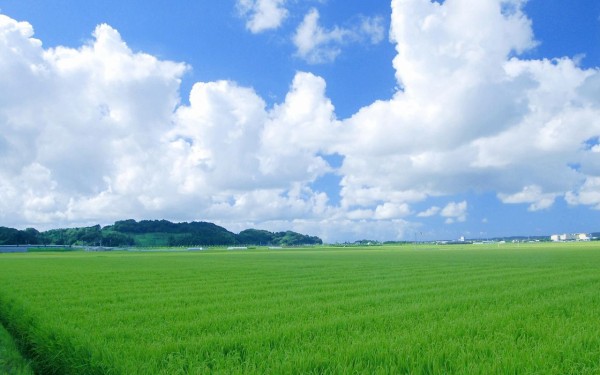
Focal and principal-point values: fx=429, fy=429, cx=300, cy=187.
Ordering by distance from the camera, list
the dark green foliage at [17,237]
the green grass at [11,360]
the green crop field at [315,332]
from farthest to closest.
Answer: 1. the dark green foliage at [17,237]
2. the green grass at [11,360]
3. the green crop field at [315,332]

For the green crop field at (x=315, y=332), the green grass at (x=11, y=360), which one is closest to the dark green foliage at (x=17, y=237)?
the green crop field at (x=315, y=332)

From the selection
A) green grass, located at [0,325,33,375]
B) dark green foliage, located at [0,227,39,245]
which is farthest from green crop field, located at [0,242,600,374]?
dark green foliage, located at [0,227,39,245]

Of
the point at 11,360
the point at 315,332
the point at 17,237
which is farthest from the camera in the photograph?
the point at 17,237

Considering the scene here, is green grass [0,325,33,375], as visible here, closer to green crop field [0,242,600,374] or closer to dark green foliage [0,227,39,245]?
green crop field [0,242,600,374]

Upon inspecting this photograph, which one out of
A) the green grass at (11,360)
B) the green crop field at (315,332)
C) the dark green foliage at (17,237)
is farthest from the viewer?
the dark green foliage at (17,237)

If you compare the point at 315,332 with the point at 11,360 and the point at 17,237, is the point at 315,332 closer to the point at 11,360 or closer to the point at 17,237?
the point at 11,360

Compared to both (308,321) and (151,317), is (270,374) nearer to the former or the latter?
(308,321)

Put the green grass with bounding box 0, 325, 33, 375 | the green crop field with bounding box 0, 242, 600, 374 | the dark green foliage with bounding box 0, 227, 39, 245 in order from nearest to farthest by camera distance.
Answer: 1. the green crop field with bounding box 0, 242, 600, 374
2. the green grass with bounding box 0, 325, 33, 375
3. the dark green foliage with bounding box 0, 227, 39, 245

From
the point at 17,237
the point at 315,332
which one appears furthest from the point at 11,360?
the point at 17,237

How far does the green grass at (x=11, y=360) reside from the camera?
8477 mm

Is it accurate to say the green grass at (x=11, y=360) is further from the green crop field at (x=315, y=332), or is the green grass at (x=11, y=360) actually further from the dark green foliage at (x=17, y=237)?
the dark green foliage at (x=17, y=237)

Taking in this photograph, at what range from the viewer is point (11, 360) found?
9477mm

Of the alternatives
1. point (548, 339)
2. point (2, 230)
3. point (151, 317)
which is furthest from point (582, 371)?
point (2, 230)

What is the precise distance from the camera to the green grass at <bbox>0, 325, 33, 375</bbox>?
8.48 m
